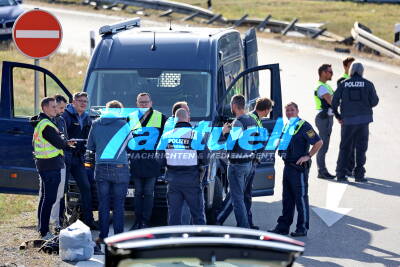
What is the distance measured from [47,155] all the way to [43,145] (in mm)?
126

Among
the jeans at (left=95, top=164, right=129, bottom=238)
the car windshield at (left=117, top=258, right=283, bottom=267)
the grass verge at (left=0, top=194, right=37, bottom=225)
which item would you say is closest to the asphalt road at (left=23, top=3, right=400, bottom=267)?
the jeans at (left=95, top=164, right=129, bottom=238)

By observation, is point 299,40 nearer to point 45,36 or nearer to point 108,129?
point 45,36

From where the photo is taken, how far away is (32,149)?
12.6 metres

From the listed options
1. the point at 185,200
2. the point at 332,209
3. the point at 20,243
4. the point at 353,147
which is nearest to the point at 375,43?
the point at 353,147

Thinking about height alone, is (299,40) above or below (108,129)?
above

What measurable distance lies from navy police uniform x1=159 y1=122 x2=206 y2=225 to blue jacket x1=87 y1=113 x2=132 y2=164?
506mm

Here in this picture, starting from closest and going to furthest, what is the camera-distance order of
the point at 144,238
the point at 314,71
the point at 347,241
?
the point at 144,238, the point at 347,241, the point at 314,71

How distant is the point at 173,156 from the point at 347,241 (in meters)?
2.48

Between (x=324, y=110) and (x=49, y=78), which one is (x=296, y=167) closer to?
(x=324, y=110)

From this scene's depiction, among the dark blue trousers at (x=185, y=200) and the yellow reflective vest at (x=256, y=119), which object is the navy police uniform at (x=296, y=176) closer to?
the yellow reflective vest at (x=256, y=119)

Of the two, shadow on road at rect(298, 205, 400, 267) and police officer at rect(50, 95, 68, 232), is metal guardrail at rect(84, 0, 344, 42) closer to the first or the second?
shadow on road at rect(298, 205, 400, 267)

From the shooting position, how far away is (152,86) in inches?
535

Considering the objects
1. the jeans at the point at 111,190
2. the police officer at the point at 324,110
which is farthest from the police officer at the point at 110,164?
the police officer at the point at 324,110

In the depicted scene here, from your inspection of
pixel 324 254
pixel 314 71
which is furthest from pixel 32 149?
pixel 314 71
